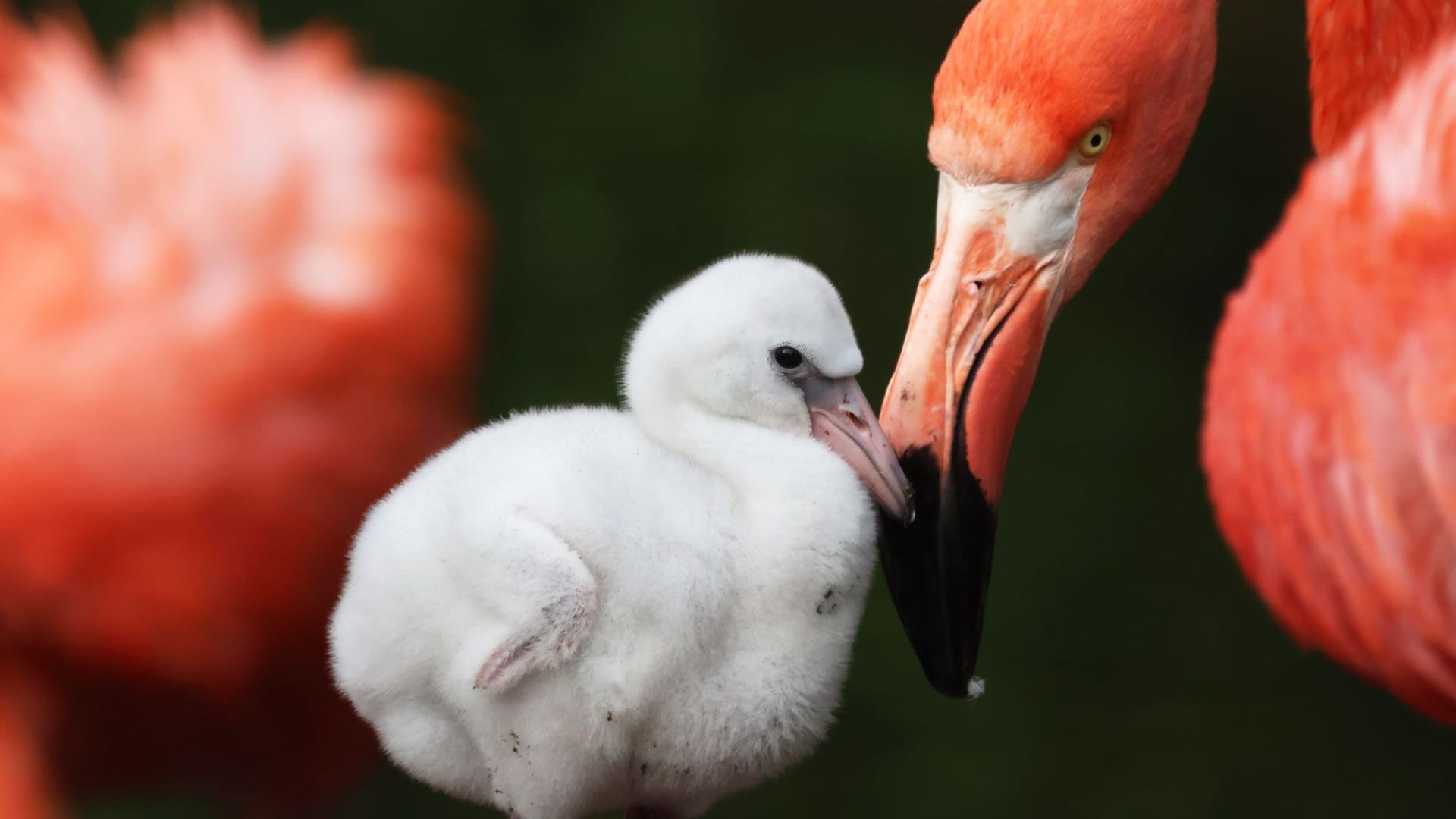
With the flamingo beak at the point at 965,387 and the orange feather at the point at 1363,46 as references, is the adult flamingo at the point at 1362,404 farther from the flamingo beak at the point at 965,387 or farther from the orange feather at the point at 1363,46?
the flamingo beak at the point at 965,387

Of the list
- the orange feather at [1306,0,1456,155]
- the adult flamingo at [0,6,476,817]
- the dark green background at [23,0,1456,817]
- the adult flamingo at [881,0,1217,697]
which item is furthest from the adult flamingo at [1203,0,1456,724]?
the adult flamingo at [0,6,476,817]

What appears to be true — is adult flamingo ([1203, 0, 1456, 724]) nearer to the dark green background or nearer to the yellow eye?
the yellow eye

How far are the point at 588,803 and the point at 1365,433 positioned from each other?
470mm

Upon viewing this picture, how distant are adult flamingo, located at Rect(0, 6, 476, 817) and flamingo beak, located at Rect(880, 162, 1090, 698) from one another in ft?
2.31

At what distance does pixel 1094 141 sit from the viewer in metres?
0.94

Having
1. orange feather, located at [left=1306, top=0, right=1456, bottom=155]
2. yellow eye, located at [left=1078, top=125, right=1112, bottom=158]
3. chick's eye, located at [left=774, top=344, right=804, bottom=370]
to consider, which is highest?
orange feather, located at [left=1306, top=0, right=1456, bottom=155]

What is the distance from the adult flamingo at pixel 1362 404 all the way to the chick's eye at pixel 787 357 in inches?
11.7

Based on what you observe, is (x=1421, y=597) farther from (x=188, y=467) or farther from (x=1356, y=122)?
(x=188, y=467)

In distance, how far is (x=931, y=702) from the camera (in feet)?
5.28

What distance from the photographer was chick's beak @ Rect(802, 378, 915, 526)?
761 millimetres

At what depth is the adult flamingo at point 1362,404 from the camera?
77 centimetres

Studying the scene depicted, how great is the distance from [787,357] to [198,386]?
0.77 m

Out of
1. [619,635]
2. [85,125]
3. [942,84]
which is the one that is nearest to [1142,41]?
[942,84]

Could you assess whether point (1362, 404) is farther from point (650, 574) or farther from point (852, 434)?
point (650, 574)
